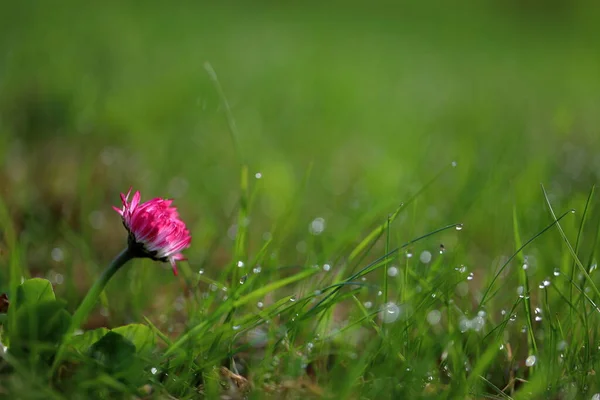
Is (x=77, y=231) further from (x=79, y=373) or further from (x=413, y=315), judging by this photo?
(x=413, y=315)

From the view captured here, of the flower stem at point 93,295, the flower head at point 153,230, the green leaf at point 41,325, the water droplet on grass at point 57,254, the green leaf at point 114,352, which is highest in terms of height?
the flower head at point 153,230

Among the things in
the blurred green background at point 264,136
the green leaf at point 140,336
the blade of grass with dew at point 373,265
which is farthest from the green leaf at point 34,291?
the blade of grass with dew at point 373,265

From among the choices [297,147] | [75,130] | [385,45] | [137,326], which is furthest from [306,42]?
[137,326]

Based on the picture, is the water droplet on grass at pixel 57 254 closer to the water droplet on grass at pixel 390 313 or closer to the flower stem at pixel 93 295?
the flower stem at pixel 93 295

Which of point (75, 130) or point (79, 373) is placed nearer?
point (79, 373)

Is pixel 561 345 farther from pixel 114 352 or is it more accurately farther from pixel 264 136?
pixel 264 136

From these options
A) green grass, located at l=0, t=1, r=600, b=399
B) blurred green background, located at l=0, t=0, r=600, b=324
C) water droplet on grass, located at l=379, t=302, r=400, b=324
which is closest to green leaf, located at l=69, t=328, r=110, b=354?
green grass, located at l=0, t=1, r=600, b=399

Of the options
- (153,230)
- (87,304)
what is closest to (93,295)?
(87,304)
